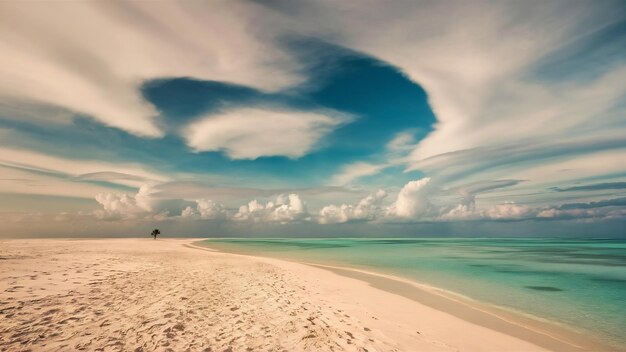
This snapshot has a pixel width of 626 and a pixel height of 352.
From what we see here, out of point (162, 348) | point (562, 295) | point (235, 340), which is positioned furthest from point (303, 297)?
point (562, 295)

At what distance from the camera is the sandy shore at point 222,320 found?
9.22m

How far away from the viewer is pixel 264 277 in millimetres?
22875

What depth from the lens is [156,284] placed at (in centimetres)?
1775

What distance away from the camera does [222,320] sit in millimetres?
11383

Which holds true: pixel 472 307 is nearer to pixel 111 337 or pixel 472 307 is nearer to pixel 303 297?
pixel 303 297

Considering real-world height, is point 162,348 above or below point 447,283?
above

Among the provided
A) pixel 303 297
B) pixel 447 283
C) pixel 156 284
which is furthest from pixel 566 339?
pixel 156 284

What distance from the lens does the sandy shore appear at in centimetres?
922

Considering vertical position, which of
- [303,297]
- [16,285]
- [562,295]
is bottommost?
[562,295]

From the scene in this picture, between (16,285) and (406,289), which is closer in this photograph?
(16,285)

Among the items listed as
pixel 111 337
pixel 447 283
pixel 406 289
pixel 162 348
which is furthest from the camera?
pixel 447 283

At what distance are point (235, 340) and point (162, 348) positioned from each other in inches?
84.2

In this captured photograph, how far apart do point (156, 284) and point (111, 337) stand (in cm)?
922

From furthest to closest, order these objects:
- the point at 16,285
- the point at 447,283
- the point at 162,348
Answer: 1. the point at 447,283
2. the point at 16,285
3. the point at 162,348
